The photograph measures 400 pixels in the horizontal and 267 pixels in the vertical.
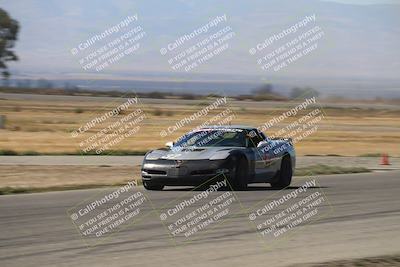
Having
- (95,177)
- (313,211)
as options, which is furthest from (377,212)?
(95,177)

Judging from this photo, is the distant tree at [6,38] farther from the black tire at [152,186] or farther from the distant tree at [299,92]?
the black tire at [152,186]

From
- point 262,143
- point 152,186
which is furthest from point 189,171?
point 262,143

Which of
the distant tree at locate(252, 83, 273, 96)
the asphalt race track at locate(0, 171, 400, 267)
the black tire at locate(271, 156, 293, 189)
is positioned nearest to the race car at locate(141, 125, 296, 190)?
the black tire at locate(271, 156, 293, 189)

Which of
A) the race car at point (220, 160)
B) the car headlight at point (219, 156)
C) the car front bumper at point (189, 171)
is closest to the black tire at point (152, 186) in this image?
the race car at point (220, 160)

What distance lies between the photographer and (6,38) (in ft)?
277

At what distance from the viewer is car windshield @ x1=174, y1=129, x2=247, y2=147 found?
61.1ft

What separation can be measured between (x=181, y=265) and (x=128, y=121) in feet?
163

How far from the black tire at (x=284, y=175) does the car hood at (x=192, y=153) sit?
65.1 inches

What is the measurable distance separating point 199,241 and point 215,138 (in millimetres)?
7889

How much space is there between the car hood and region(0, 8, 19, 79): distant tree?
66355mm

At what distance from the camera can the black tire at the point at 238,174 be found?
17.9m

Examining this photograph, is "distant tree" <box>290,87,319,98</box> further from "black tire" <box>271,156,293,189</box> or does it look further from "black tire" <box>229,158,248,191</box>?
"black tire" <box>229,158,248,191</box>

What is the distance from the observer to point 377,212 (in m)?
14.6

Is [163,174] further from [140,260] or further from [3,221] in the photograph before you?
[140,260]
